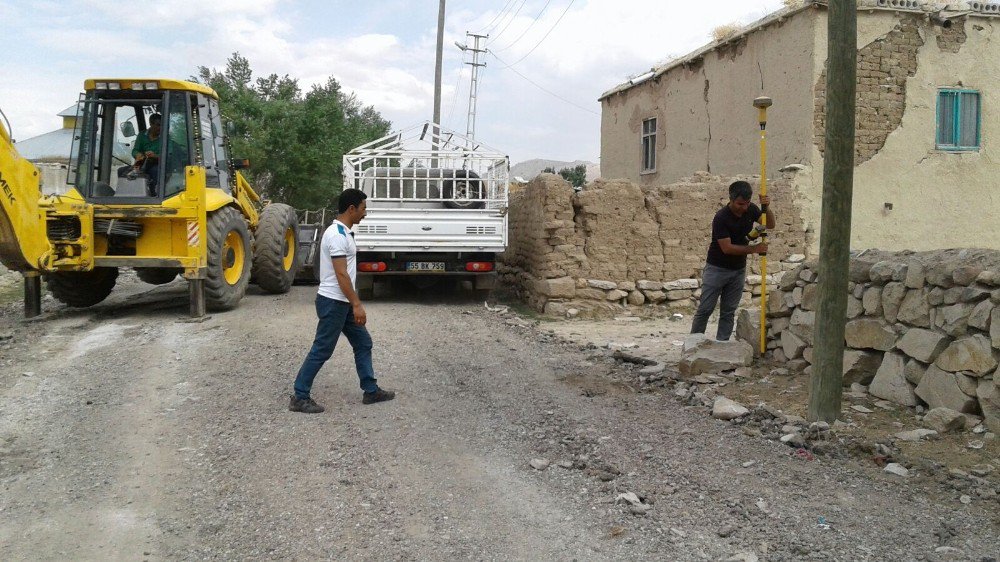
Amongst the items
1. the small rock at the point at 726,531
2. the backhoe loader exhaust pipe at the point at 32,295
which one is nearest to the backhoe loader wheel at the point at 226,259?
the backhoe loader exhaust pipe at the point at 32,295

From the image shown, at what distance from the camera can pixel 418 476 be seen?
419 centimetres

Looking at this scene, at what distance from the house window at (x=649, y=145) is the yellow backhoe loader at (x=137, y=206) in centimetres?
927

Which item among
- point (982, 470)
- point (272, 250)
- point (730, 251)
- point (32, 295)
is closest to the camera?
point (982, 470)

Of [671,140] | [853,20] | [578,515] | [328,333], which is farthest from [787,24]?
[578,515]

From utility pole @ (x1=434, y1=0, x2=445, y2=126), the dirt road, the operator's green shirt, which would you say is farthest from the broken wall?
utility pole @ (x1=434, y1=0, x2=445, y2=126)

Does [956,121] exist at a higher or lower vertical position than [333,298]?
higher

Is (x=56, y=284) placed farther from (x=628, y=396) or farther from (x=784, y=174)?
(x=784, y=174)

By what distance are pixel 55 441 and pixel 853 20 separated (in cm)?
562

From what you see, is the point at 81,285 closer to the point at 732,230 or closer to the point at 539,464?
the point at 539,464

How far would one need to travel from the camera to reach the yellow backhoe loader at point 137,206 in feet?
27.6

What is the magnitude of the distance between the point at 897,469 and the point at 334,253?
371 cm

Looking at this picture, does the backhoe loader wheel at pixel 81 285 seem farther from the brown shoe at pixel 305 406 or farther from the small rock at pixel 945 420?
the small rock at pixel 945 420

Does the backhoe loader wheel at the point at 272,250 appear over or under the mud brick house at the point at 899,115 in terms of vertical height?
under

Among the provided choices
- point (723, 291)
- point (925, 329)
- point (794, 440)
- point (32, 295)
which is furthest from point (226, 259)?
point (925, 329)
